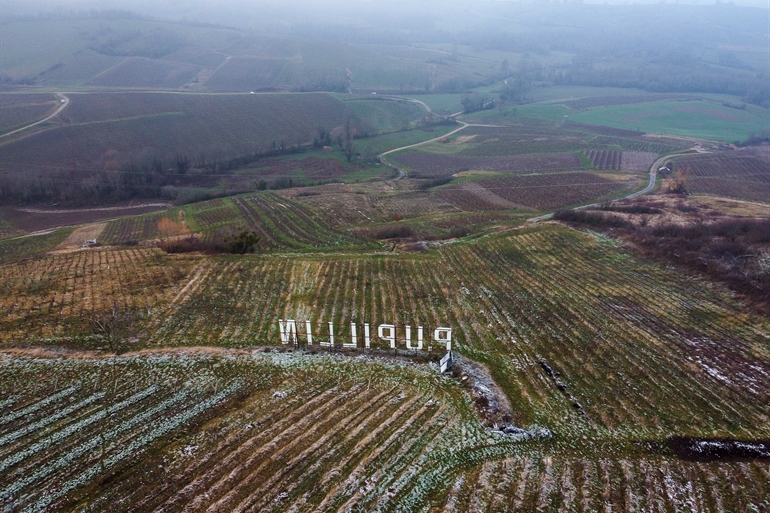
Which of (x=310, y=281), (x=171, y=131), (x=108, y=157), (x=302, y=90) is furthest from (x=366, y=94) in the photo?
(x=310, y=281)

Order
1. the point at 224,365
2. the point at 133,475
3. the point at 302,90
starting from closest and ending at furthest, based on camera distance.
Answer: the point at 133,475, the point at 224,365, the point at 302,90

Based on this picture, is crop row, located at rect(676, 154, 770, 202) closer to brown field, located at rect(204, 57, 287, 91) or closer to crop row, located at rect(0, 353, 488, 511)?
crop row, located at rect(0, 353, 488, 511)

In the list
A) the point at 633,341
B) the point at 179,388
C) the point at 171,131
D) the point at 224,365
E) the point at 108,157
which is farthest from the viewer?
the point at 171,131

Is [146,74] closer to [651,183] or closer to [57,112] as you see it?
[57,112]

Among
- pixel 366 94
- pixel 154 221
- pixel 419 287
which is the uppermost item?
pixel 366 94

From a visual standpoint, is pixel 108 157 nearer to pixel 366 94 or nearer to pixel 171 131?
pixel 171 131

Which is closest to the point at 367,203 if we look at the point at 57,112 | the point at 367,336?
the point at 367,336

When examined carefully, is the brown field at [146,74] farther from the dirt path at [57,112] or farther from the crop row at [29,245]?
the crop row at [29,245]

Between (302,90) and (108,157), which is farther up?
(302,90)
